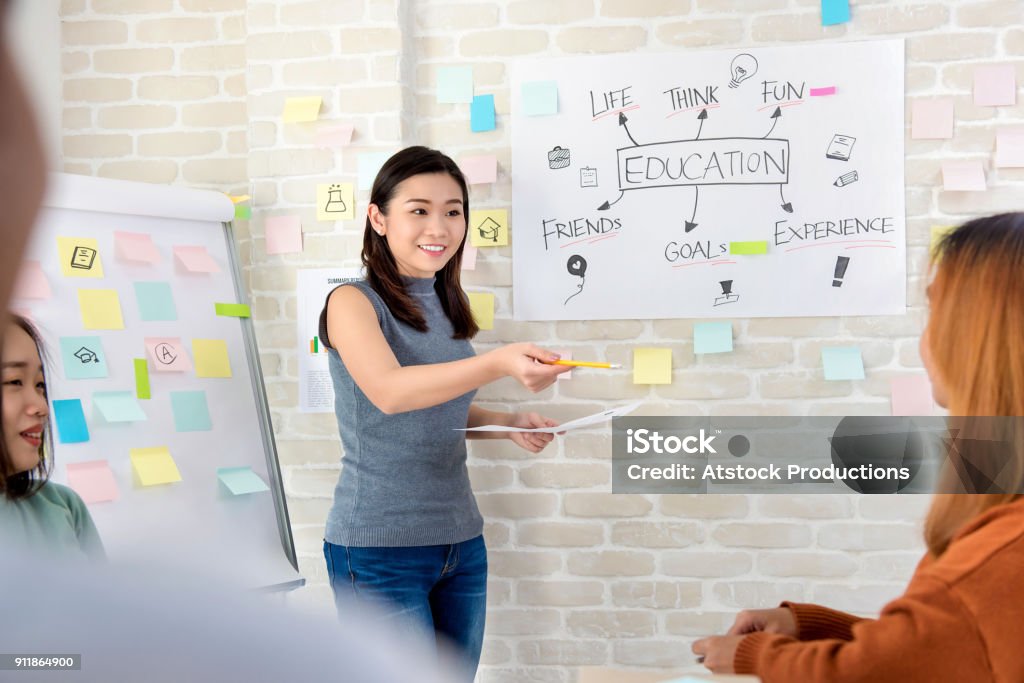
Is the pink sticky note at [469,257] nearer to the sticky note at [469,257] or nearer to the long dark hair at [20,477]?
the sticky note at [469,257]

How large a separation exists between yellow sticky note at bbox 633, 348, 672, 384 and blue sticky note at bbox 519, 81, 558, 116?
0.71 m

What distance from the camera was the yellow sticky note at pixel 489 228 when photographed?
2465mm

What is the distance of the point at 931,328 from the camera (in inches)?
48.9

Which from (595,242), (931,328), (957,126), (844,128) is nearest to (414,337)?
(595,242)

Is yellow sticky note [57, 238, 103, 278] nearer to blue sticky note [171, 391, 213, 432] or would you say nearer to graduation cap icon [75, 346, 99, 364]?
graduation cap icon [75, 346, 99, 364]

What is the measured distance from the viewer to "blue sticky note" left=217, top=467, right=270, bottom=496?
7.16ft

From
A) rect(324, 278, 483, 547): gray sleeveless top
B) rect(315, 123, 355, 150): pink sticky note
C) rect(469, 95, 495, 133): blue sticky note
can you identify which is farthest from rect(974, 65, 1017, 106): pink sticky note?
rect(315, 123, 355, 150): pink sticky note

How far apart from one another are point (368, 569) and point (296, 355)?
82cm

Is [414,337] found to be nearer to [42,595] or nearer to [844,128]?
[844,128]

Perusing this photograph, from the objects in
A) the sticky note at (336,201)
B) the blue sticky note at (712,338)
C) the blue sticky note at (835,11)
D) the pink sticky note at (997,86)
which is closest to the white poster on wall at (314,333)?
the sticky note at (336,201)

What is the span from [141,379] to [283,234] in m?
0.57

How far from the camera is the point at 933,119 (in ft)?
7.59

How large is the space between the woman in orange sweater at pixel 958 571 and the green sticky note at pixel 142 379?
4.80 ft

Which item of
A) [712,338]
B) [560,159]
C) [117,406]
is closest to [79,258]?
[117,406]
